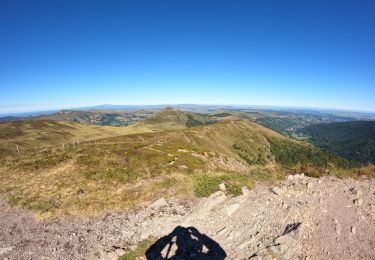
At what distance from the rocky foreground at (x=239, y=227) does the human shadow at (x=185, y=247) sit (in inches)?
3.0

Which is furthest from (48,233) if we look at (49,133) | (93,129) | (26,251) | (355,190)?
(93,129)

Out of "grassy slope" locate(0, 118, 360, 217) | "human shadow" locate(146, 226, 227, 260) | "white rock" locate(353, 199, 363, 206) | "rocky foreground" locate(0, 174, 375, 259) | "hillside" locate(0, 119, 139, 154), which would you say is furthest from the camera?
"hillside" locate(0, 119, 139, 154)

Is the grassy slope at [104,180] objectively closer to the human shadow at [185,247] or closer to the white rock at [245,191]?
the white rock at [245,191]

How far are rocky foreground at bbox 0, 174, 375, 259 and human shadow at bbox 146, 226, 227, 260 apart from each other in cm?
8

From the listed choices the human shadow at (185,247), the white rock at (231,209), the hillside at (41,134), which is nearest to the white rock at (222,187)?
the white rock at (231,209)

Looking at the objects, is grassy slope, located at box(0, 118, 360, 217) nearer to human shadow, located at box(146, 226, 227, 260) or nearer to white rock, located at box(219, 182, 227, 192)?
white rock, located at box(219, 182, 227, 192)

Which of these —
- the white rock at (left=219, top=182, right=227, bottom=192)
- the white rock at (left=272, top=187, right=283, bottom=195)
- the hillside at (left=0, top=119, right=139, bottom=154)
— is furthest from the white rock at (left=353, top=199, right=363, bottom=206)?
the hillside at (left=0, top=119, right=139, bottom=154)

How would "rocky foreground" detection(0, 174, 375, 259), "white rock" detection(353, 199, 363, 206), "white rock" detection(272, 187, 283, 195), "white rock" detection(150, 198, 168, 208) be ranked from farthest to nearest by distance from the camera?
"white rock" detection(150, 198, 168, 208), "white rock" detection(272, 187, 283, 195), "white rock" detection(353, 199, 363, 206), "rocky foreground" detection(0, 174, 375, 259)

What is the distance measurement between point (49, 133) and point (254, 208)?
177m

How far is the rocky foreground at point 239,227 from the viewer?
15359 mm

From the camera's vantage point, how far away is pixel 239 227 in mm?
18531

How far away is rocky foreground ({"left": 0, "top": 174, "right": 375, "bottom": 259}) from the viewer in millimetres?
15359

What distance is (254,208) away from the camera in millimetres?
20047

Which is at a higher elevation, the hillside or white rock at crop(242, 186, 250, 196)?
white rock at crop(242, 186, 250, 196)
